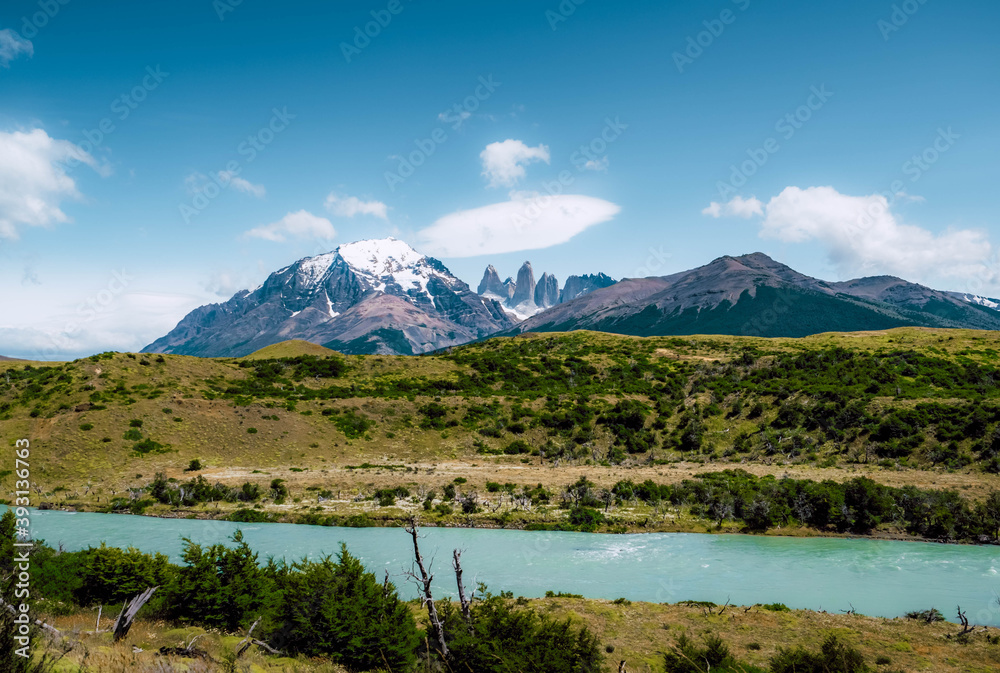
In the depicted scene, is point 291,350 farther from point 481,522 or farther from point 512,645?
point 512,645

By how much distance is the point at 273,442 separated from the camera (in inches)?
2509

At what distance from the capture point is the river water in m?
26.3

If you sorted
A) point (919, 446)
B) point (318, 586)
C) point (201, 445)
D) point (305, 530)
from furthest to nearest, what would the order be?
point (201, 445)
point (919, 446)
point (305, 530)
point (318, 586)

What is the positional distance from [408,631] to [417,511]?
27732 millimetres

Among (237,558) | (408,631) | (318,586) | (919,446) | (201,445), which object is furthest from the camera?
(201,445)

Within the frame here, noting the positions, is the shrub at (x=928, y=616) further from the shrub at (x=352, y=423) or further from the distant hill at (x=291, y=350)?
the distant hill at (x=291, y=350)

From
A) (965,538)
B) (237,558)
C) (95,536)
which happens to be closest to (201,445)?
(95,536)

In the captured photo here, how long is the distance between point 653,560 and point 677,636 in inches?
452

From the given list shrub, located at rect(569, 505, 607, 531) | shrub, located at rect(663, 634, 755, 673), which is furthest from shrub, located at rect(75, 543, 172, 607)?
shrub, located at rect(569, 505, 607, 531)

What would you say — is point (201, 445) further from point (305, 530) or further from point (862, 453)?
point (862, 453)

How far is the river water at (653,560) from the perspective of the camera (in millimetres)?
26266

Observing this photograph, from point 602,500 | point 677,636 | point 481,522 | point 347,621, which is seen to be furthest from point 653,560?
point 347,621

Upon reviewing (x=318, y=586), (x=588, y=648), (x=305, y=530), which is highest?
(x=318, y=586)

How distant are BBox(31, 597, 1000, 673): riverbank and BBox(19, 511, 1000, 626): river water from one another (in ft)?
7.36
